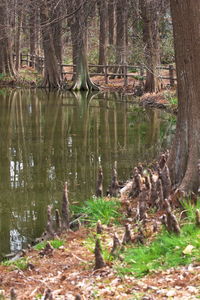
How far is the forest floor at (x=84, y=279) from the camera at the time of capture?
4715 millimetres

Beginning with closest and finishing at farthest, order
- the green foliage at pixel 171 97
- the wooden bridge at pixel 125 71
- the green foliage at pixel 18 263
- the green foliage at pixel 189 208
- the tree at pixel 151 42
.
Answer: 1. the green foliage at pixel 18 263
2. the green foliage at pixel 189 208
3. the green foliage at pixel 171 97
4. the tree at pixel 151 42
5. the wooden bridge at pixel 125 71

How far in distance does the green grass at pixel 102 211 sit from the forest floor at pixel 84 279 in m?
0.64

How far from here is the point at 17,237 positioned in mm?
7457

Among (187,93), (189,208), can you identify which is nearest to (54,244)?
(189,208)

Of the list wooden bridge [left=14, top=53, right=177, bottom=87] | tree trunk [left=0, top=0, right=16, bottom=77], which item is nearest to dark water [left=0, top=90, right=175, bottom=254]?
wooden bridge [left=14, top=53, right=177, bottom=87]

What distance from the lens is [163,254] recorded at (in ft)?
18.0

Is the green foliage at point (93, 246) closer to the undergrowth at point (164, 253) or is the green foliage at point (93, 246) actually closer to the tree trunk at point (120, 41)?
the undergrowth at point (164, 253)

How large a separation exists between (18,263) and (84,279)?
1.11 m

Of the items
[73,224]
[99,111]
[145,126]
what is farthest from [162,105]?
[73,224]

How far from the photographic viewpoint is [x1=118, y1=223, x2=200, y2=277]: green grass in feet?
17.0

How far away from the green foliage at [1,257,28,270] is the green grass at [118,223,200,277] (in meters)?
1.18

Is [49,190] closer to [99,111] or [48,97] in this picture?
[99,111]

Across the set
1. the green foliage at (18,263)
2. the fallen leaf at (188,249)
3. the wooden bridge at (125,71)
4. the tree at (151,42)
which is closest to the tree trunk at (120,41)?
the wooden bridge at (125,71)

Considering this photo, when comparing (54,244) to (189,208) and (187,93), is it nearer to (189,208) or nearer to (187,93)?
(189,208)
